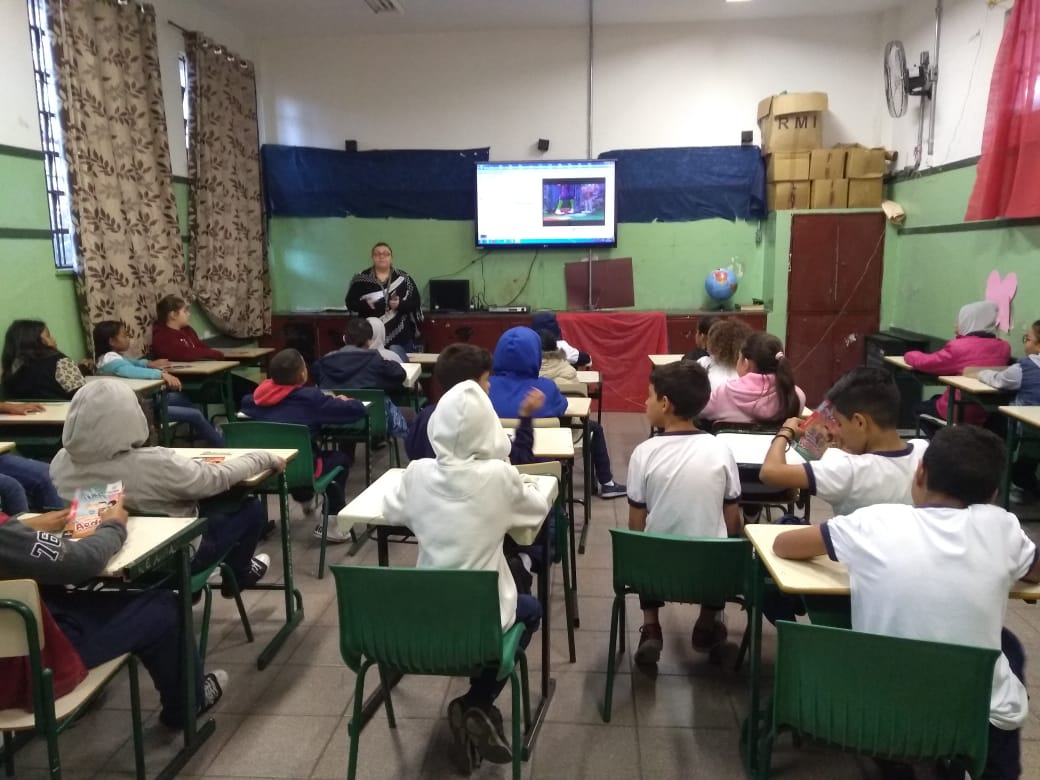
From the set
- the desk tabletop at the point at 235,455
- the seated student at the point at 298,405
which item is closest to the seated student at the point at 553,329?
Answer: the seated student at the point at 298,405

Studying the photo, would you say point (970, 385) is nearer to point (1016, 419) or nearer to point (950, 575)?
point (1016, 419)

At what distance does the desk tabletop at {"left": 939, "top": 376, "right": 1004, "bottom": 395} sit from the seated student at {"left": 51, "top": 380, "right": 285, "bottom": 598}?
142 inches

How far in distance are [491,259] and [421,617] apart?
5934 millimetres

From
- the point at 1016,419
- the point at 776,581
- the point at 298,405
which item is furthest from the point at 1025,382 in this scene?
the point at 298,405

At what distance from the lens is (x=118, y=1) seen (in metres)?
5.12

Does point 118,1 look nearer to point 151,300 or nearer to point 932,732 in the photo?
point 151,300

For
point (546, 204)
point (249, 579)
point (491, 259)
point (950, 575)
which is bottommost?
point (249, 579)

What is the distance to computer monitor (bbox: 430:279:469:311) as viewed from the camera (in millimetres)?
7242

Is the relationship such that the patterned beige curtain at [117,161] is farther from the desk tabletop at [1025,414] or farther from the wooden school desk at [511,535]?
the desk tabletop at [1025,414]

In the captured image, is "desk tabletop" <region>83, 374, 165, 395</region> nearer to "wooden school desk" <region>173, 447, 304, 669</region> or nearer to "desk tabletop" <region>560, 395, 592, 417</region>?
"wooden school desk" <region>173, 447, 304, 669</region>

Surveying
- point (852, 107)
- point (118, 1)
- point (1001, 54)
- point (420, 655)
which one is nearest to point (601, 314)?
point (852, 107)

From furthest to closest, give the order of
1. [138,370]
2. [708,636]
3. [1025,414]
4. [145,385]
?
[138,370], [145,385], [1025,414], [708,636]

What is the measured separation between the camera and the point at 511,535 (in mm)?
2082

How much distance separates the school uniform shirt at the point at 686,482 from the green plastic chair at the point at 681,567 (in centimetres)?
19
